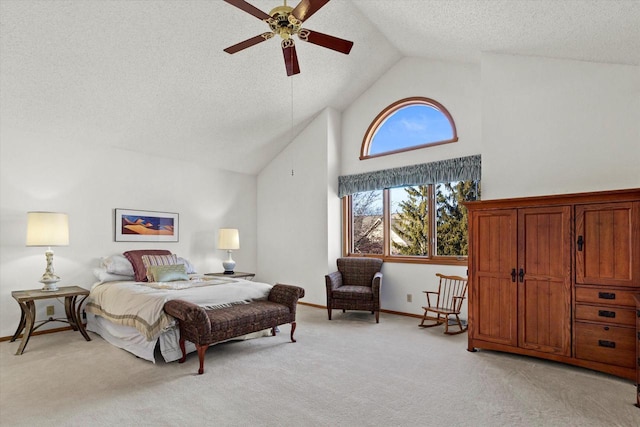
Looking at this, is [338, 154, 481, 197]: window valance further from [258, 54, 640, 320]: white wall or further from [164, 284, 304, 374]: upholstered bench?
[164, 284, 304, 374]: upholstered bench

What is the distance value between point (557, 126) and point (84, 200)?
5.68 meters

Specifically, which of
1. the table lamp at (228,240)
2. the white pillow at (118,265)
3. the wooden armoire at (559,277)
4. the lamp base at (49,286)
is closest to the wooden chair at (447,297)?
the wooden armoire at (559,277)

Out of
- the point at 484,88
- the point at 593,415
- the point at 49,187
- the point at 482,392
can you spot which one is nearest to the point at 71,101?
the point at 49,187

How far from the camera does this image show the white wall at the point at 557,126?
332 cm

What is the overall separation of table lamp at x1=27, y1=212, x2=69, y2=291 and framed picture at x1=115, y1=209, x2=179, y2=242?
947mm

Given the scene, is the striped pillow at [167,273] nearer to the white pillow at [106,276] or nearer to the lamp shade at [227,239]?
the white pillow at [106,276]

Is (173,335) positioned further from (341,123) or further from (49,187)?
(341,123)

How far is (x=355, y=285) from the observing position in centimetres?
543

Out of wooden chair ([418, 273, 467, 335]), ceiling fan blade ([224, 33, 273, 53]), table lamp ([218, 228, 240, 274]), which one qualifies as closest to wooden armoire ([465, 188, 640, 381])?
wooden chair ([418, 273, 467, 335])

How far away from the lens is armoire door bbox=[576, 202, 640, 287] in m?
2.91

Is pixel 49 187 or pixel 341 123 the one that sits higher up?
pixel 341 123

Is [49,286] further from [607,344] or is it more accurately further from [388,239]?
[607,344]

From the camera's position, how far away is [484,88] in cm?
411

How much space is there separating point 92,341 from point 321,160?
4001mm
